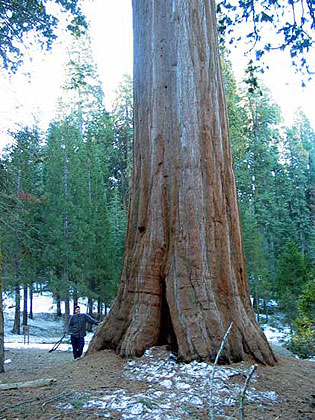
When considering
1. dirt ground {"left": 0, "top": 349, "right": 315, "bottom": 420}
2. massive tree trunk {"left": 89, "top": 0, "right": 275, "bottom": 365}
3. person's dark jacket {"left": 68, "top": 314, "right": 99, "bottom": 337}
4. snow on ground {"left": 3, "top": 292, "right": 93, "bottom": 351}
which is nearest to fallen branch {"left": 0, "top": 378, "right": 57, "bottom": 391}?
dirt ground {"left": 0, "top": 349, "right": 315, "bottom": 420}

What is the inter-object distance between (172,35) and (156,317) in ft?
12.2

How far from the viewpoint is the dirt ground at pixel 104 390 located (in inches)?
136

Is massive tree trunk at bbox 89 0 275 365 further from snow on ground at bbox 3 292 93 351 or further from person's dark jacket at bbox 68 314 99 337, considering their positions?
snow on ground at bbox 3 292 93 351

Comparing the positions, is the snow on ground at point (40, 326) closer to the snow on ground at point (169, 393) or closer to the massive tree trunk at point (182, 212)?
the massive tree trunk at point (182, 212)

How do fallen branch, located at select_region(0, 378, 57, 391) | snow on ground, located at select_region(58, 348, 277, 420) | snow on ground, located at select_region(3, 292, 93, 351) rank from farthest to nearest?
snow on ground, located at select_region(3, 292, 93, 351) → fallen branch, located at select_region(0, 378, 57, 391) → snow on ground, located at select_region(58, 348, 277, 420)

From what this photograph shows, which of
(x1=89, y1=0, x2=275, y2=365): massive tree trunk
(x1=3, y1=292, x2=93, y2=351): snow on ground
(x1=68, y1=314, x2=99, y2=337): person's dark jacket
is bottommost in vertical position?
(x1=3, y1=292, x2=93, y2=351): snow on ground

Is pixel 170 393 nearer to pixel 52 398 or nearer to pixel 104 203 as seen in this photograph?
pixel 52 398

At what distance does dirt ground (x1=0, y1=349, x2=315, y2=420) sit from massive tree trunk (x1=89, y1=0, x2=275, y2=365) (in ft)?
1.04

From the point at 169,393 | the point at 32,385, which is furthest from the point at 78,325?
the point at 169,393

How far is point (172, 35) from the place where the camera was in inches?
230

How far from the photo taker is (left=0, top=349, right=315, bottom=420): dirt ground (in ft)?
11.3

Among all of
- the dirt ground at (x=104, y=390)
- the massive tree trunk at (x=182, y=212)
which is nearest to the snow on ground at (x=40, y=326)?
the massive tree trunk at (x=182, y=212)

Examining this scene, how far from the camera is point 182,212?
5215 mm

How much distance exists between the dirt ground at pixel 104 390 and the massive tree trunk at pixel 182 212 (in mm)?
318
